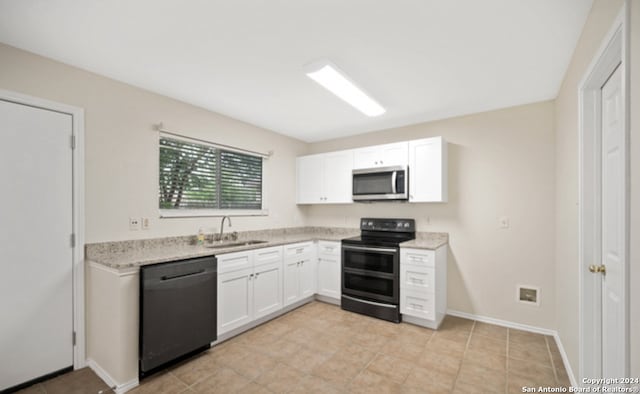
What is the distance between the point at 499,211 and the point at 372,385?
2368 mm

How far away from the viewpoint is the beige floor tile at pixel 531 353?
2.37 metres

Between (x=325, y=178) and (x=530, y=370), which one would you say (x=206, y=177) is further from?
(x=530, y=370)

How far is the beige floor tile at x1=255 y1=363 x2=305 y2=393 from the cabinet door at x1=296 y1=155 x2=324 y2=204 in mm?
2490

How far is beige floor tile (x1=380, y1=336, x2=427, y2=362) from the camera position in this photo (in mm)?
2461

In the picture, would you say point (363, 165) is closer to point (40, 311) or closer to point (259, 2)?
point (259, 2)

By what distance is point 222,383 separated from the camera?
2057mm

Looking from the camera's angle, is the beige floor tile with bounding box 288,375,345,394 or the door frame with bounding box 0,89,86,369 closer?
the beige floor tile with bounding box 288,375,345,394

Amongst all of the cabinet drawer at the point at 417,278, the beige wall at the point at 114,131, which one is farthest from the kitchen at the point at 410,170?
the cabinet drawer at the point at 417,278

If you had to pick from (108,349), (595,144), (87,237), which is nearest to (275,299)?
(108,349)

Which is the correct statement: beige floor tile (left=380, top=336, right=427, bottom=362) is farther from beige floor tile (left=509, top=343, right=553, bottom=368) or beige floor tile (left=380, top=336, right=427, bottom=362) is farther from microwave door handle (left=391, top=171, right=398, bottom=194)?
microwave door handle (left=391, top=171, right=398, bottom=194)

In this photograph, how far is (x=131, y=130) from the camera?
2.61 metres

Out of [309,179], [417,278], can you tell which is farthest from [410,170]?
[309,179]

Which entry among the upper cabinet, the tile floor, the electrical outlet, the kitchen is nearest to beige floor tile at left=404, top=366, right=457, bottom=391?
the tile floor
